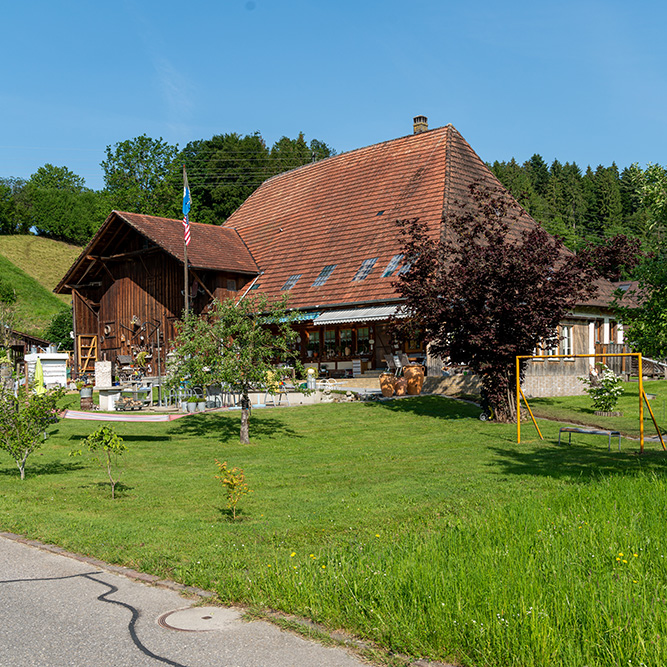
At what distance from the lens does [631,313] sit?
16500 millimetres

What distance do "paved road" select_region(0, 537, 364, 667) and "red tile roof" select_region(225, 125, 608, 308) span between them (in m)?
21.6

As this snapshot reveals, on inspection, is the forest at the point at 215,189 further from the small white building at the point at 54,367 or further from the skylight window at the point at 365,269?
the small white building at the point at 54,367

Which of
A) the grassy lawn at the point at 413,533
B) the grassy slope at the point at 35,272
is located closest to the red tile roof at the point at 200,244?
the grassy lawn at the point at 413,533

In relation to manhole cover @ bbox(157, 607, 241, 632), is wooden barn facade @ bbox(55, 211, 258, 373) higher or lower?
higher

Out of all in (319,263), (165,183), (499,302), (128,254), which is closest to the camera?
(499,302)

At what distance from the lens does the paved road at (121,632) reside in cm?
494

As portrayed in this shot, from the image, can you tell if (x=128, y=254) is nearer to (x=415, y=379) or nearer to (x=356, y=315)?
(x=356, y=315)

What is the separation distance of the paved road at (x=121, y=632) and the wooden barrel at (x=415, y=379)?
759 inches

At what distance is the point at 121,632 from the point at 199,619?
616 mm

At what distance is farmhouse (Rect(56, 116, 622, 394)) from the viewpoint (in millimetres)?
29734

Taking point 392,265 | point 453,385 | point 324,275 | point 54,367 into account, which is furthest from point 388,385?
point 54,367

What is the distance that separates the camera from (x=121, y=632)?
5477mm

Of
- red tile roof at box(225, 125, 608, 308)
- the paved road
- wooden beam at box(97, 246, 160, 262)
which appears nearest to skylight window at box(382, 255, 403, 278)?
red tile roof at box(225, 125, 608, 308)

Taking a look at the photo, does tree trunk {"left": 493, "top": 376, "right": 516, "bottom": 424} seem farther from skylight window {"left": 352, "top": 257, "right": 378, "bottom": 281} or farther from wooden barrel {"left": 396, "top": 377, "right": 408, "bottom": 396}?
skylight window {"left": 352, "top": 257, "right": 378, "bottom": 281}
